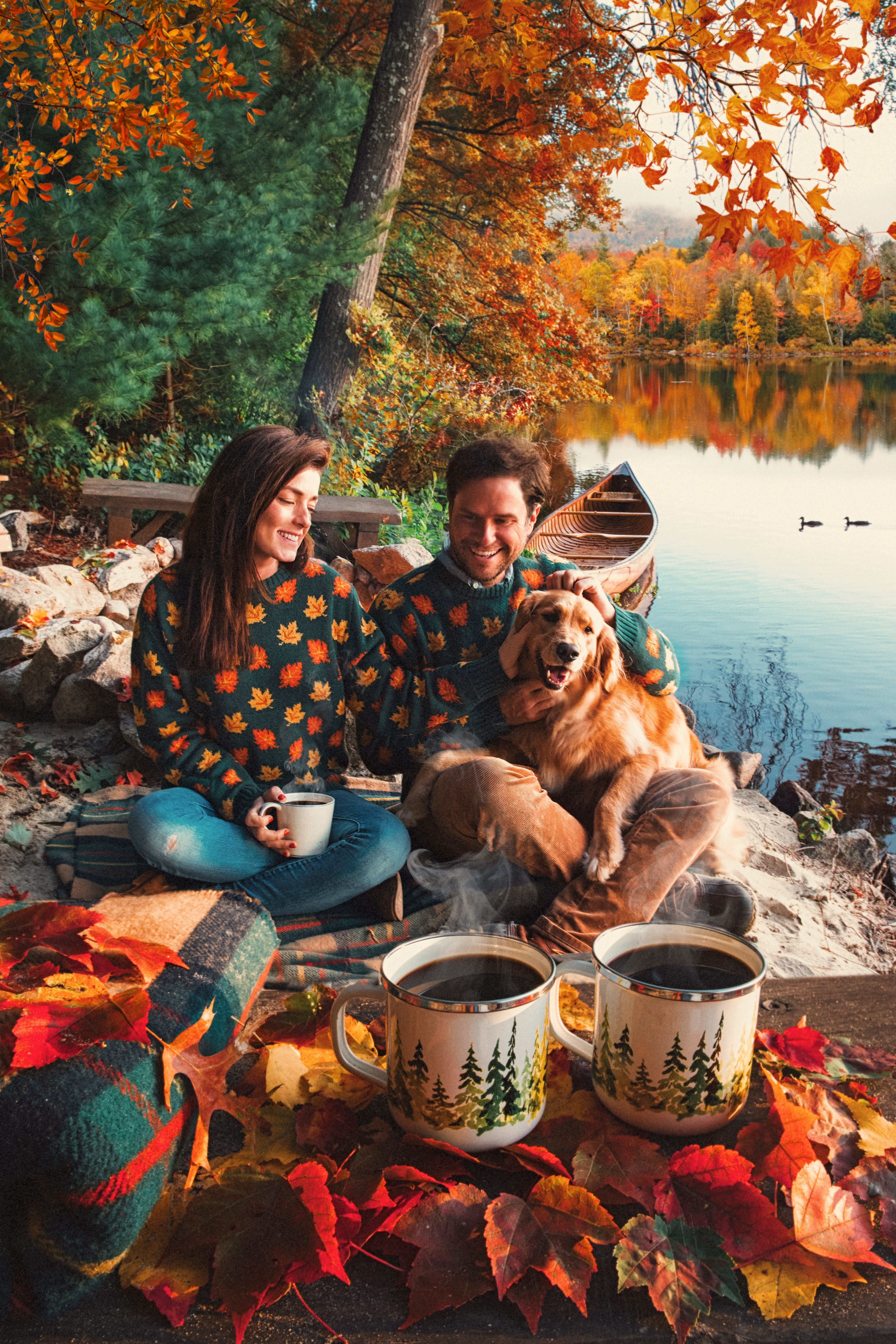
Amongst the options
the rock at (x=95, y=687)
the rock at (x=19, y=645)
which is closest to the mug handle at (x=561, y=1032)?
the rock at (x=95, y=687)

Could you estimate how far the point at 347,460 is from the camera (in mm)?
9031

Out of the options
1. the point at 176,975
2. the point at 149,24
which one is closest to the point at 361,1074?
the point at 176,975

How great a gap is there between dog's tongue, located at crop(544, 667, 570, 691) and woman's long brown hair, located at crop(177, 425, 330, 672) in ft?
2.86

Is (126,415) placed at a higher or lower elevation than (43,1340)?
higher

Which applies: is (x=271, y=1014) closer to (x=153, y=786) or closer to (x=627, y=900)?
(x=627, y=900)

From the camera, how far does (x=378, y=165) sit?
30.5ft

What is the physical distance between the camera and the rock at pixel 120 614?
4.99m

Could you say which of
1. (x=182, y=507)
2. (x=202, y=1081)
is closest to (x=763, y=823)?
(x=202, y=1081)

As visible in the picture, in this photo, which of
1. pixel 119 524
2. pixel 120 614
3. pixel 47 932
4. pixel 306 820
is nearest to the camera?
pixel 47 932

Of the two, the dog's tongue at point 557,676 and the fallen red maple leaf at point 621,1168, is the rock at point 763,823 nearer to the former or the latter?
the dog's tongue at point 557,676

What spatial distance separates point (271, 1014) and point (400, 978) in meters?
0.31

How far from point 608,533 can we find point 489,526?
25.9 feet

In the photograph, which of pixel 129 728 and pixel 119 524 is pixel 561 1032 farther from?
pixel 119 524

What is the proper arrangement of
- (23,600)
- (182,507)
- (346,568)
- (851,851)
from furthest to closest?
(182,507) → (346,568) → (23,600) → (851,851)
